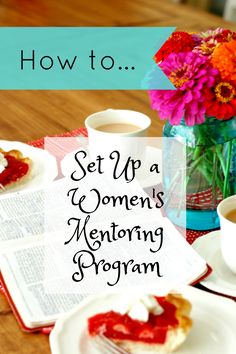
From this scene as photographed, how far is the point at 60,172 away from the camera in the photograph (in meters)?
1.34

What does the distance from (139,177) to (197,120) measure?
0.88ft

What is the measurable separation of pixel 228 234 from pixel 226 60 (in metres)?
0.26

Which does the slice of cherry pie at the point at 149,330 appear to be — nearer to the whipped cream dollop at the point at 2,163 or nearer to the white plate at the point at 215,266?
the white plate at the point at 215,266

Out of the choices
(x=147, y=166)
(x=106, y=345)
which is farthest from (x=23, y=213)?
(x=106, y=345)

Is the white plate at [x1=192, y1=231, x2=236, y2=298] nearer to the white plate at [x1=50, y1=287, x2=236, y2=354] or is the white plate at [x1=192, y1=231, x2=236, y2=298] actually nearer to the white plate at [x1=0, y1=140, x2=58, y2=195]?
the white plate at [x1=50, y1=287, x2=236, y2=354]

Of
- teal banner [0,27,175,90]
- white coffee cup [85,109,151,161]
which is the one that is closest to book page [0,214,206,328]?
white coffee cup [85,109,151,161]

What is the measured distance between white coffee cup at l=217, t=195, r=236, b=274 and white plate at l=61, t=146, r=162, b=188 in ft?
0.82

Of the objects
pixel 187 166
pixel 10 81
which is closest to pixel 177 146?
pixel 187 166

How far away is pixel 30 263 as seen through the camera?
1.06m

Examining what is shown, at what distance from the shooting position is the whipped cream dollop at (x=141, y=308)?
34.2 inches

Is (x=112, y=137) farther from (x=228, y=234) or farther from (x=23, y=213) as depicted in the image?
(x=228, y=234)

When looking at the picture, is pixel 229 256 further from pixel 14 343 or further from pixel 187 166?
pixel 14 343

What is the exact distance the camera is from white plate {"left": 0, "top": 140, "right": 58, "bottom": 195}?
127 cm

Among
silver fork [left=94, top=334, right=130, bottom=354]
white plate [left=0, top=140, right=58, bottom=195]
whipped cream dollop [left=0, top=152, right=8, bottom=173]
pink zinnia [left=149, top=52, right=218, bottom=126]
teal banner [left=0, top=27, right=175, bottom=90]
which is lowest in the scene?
silver fork [left=94, top=334, right=130, bottom=354]
